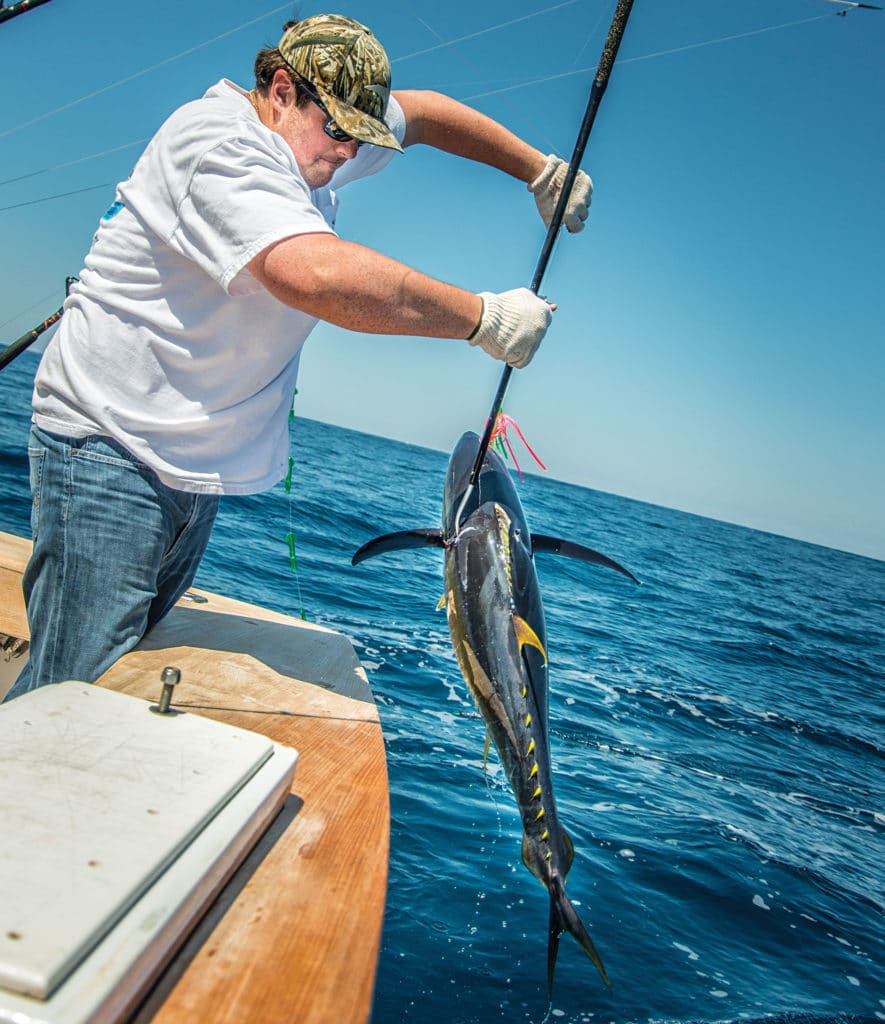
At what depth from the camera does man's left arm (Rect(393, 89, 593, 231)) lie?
2.99m

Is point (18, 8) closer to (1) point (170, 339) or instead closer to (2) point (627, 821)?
(1) point (170, 339)

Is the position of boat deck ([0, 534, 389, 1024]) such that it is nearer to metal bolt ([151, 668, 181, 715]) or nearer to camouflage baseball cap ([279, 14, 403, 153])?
metal bolt ([151, 668, 181, 715])

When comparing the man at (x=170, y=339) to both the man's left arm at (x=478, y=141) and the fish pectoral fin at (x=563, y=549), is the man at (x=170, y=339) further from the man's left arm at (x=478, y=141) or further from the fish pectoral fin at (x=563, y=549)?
the fish pectoral fin at (x=563, y=549)

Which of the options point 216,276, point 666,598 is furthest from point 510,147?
point 666,598

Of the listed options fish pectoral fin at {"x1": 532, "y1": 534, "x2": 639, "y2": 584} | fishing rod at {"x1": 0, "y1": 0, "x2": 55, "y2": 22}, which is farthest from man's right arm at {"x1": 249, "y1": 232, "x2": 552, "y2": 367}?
fishing rod at {"x1": 0, "y1": 0, "x2": 55, "y2": 22}

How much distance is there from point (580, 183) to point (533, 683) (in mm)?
1939

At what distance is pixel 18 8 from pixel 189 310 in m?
2.36

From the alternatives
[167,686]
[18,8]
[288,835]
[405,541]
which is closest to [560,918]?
[288,835]

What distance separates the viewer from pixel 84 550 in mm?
2141

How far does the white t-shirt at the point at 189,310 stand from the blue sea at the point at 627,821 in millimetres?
2265

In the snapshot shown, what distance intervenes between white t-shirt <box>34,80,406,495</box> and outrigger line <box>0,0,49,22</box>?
1868 mm

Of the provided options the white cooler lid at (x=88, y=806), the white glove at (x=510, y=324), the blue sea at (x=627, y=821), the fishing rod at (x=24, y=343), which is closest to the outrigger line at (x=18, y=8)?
the fishing rod at (x=24, y=343)

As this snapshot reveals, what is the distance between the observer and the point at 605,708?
25.2ft

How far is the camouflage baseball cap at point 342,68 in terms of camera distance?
2.07 metres
